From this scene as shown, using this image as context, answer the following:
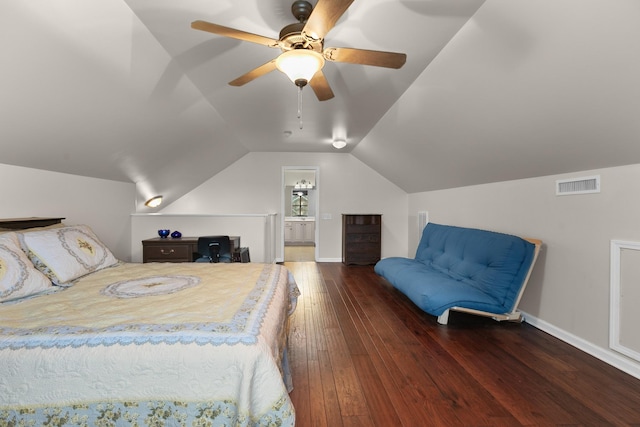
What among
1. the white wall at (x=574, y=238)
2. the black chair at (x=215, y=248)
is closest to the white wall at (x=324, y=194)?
the black chair at (x=215, y=248)

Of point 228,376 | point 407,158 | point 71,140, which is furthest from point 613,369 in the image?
point 71,140

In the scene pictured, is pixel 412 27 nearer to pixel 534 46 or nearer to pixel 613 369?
pixel 534 46

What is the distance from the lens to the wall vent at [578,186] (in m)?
2.28

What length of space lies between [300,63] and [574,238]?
2.60m

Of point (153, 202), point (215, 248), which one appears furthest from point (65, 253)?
point (153, 202)

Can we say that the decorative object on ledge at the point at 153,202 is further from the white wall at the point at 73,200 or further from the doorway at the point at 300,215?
the doorway at the point at 300,215

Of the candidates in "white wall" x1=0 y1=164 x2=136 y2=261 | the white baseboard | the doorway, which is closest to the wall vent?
the white baseboard

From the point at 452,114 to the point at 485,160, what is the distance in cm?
72

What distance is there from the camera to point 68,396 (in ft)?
3.61

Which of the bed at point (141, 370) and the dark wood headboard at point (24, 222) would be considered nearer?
the bed at point (141, 370)

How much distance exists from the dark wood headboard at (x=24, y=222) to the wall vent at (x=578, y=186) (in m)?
4.39

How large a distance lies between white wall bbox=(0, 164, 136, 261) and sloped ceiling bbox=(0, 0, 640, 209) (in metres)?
0.13

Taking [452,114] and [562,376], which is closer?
[562,376]

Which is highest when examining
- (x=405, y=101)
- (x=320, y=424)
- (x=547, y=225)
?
(x=405, y=101)
